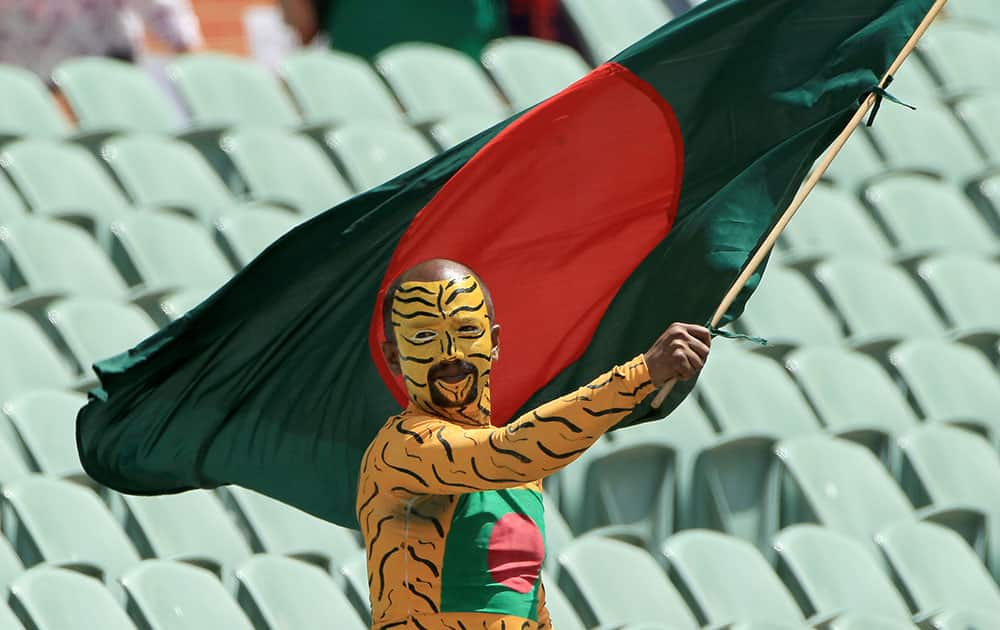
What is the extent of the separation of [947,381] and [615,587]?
1.97 meters

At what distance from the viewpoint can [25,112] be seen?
238 inches

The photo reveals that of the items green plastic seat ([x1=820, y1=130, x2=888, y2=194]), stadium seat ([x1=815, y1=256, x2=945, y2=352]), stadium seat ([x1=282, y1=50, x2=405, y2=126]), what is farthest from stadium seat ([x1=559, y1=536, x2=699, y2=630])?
green plastic seat ([x1=820, y1=130, x2=888, y2=194])

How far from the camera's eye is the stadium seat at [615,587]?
14.1ft

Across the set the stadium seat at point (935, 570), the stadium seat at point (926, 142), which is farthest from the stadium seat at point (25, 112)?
the stadium seat at point (926, 142)

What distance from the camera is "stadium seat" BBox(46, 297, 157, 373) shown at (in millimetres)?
4859

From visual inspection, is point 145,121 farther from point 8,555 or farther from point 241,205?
point 8,555

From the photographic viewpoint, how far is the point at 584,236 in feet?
11.0

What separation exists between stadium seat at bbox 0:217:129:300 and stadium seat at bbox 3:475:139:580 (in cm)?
113

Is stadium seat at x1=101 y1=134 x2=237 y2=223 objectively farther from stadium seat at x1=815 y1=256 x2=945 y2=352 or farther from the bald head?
the bald head

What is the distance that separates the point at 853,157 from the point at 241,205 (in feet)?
9.32

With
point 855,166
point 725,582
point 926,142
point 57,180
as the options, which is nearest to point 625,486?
point 725,582

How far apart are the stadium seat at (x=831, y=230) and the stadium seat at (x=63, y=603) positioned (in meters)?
3.54

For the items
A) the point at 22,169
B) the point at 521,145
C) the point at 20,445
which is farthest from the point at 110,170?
the point at 521,145

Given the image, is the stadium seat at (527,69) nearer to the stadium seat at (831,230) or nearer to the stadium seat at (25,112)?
the stadium seat at (831,230)
